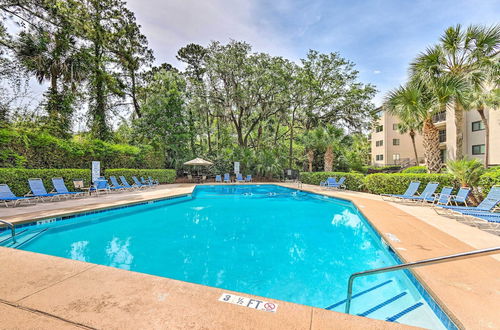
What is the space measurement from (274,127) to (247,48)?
26.7ft

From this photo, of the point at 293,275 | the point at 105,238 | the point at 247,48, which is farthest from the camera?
the point at 247,48

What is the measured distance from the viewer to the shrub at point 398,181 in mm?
9531

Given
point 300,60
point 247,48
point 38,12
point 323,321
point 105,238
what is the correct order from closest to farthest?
point 323,321, point 105,238, point 38,12, point 247,48, point 300,60

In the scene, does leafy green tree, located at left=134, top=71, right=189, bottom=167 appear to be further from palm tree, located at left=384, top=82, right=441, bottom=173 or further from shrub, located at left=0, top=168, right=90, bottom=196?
palm tree, located at left=384, top=82, right=441, bottom=173

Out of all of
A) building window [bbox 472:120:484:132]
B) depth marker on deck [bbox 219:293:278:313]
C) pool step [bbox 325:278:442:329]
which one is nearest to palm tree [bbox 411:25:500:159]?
pool step [bbox 325:278:442:329]

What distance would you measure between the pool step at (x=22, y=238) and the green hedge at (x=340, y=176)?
14.3 m

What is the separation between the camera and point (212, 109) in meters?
22.5

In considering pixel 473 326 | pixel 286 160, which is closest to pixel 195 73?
pixel 286 160

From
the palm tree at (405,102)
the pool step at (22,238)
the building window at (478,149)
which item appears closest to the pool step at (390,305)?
the pool step at (22,238)

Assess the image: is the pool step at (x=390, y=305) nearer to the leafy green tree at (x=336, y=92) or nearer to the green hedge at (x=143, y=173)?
the green hedge at (x=143, y=173)

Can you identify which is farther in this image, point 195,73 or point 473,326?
point 195,73

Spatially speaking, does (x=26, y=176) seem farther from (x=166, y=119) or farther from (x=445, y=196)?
(x=445, y=196)

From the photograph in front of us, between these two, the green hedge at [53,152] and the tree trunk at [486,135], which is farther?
the tree trunk at [486,135]

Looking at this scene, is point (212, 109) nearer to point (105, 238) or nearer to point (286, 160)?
point (286, 160)
